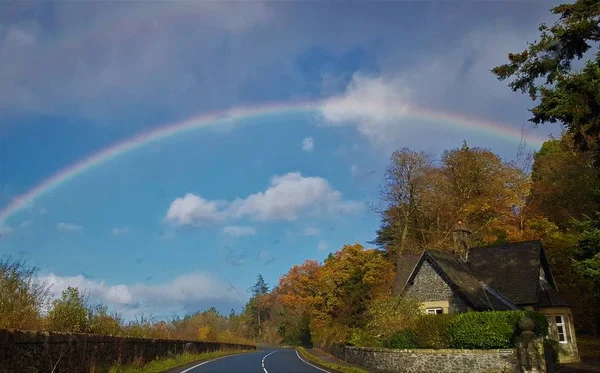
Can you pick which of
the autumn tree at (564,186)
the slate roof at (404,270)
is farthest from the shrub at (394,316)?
the autumn tree at (564,186)

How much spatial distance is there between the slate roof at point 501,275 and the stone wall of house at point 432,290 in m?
0.51

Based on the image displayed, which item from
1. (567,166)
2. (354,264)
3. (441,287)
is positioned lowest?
(441,287)

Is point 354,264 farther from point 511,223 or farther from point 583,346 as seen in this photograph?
point 583,346

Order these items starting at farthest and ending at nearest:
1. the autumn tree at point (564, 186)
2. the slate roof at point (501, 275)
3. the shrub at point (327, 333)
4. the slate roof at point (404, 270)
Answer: the shrub at point (327, 333) < the autumn tree at point (564, 186) < the slate roof at point (404, 270) < the slate roof at point (501, 275)

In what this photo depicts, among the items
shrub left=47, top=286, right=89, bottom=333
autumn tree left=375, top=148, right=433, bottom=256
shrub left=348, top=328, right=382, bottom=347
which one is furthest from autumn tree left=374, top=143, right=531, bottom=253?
shrub left=47, top=286, right=89, bottom=333

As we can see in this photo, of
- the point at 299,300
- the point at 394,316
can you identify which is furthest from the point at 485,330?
the point at 299,300

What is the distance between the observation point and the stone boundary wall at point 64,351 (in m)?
9.30

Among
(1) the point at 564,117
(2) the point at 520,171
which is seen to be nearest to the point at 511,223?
(2) the point at 520,171

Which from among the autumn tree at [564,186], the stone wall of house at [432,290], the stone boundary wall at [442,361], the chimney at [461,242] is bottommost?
the stone boundary wall at [442,361]

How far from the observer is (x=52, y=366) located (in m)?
11.2

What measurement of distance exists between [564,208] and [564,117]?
32506mm

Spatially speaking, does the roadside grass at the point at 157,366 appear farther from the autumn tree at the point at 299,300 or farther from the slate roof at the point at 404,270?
the autumn tree at the point at 299,300

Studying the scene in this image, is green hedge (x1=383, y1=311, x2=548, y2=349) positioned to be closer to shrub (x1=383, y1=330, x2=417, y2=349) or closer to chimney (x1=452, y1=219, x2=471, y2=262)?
shrub (x1=383, y1=330, x2=417, y2=349)

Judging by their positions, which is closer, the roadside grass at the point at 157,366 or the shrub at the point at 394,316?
the roadside grass at the point at 157,366
